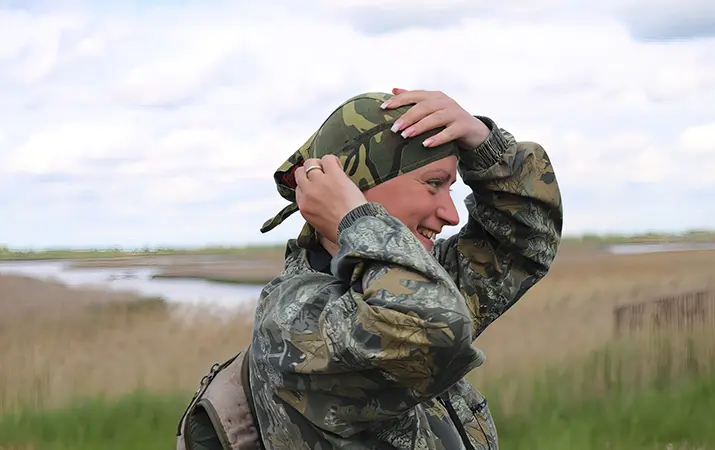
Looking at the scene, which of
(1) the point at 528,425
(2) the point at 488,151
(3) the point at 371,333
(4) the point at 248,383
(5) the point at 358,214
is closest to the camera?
(3) the point at 371,333

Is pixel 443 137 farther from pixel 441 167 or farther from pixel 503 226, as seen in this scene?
pixel 503 226

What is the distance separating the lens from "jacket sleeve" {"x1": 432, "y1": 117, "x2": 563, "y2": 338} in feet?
9.31

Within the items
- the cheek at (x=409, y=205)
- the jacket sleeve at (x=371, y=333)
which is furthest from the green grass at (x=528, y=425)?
the jacket sleeve at (x=371, y=333)

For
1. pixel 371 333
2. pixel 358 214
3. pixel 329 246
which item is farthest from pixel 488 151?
pixel 371 333

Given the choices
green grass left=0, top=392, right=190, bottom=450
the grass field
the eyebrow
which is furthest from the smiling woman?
green grass left=0, top=392, right=190, bottom=450

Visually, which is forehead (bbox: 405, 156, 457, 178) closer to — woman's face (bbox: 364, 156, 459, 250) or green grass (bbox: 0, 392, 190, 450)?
woman's face (bbox: 364, 156, 459, 250)

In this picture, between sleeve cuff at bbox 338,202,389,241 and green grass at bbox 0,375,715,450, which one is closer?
sleeve cuff at bbox 338,202,389,241

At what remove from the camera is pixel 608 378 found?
7.53m

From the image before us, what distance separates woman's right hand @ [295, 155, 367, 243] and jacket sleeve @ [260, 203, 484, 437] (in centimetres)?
4

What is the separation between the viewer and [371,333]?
2.08m

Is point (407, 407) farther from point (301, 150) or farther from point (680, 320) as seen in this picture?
point (680, 320)

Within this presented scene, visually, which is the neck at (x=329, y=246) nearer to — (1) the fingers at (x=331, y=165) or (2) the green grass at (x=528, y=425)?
(1) the fingers at (x=331, y=165)

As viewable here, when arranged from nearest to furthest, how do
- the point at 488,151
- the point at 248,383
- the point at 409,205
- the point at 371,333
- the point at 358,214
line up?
the point at 371,333, the point at 358,214, the point at 409,205, the point at 248,383, the point at 488,151

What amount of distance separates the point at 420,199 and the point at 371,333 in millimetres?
534
